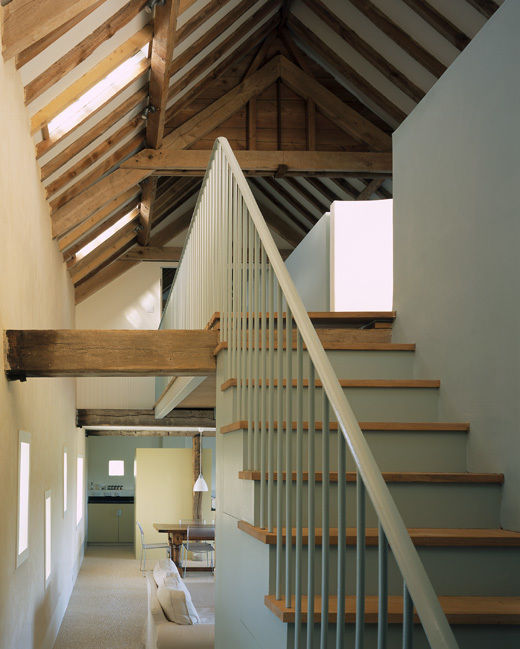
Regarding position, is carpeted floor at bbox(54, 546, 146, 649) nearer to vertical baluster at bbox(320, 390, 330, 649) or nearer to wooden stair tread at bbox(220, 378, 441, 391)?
wooden stair tread at bbox(220, 378, 441, 391)

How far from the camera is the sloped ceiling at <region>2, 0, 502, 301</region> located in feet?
17.9

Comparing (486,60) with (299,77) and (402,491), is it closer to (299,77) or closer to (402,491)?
(402,491)

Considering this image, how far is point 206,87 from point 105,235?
251 cm

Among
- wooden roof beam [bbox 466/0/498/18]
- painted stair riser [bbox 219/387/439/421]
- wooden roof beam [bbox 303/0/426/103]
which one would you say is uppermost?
wooden roof beam [bbox 303/0/426/103]

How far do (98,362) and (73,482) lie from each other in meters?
7.45

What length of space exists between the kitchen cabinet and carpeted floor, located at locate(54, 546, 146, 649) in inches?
118

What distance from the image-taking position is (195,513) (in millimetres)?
13570

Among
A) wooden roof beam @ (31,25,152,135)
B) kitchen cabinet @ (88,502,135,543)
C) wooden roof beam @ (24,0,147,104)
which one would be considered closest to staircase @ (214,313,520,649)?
wooden roof beam @ (24,0,147,104)

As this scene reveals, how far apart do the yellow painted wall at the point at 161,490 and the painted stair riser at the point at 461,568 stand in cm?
1193

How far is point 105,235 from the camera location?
404 inches

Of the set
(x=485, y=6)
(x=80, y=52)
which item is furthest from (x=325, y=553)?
(x=485, y=6)

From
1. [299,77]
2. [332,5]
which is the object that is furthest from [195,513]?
[332,5]

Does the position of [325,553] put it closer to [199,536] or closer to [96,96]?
[96,96]

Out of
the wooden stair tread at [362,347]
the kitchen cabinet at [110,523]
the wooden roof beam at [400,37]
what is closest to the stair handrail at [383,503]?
the wooden stair tread at [362,347]
